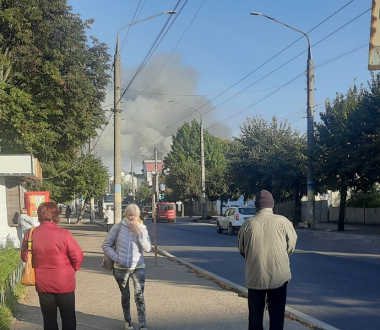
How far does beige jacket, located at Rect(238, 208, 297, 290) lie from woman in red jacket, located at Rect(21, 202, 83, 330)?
1799 millimetres

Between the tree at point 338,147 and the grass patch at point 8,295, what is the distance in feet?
59.1

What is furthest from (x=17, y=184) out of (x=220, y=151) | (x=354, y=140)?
(x=220, y=151)

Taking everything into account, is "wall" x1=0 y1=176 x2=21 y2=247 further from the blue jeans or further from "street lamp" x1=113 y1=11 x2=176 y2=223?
the blue jeans

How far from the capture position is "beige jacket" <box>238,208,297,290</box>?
4.95 metres

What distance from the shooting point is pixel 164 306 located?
8086 mm

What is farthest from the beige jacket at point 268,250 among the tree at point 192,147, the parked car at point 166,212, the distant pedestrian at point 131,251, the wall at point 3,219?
the tree at point 192,147

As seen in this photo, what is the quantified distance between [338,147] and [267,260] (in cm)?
2150

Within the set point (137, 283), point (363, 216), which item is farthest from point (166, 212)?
point (137, 283)

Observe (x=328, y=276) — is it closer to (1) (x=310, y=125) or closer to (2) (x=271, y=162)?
(1) (x=310, y=125)

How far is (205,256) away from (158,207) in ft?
109

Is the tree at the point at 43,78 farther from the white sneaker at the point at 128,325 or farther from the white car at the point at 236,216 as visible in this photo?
the white sneaker at the point at 128,325

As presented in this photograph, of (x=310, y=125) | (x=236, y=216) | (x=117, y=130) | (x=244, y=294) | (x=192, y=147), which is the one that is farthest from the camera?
(x=192, y=147)

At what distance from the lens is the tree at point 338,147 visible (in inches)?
976

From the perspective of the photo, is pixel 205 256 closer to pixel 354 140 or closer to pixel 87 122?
pixel 87 122
